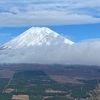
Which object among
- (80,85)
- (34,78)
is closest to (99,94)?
(80,85)

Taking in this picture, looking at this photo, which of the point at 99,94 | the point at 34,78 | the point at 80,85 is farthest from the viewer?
the point at 34,78

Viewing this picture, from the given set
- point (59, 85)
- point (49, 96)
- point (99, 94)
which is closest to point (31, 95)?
point (49, 96)

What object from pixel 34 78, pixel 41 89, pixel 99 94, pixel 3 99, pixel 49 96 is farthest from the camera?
pixel 34 78

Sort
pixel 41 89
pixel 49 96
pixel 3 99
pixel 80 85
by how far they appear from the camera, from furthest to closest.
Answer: pixel 80 85 → pixel 41 89 → pixel 49 96 → pixel 3 99

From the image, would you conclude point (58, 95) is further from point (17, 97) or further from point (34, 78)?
point (34, 78)

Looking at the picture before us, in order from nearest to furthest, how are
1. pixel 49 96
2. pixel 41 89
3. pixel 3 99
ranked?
pixel 3 99 → pixel 49 96 → pixel 41 89

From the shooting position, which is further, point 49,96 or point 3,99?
point 49,96

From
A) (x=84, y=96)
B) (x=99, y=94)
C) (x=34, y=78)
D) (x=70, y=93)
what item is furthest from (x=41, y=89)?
(x=99, y=94)

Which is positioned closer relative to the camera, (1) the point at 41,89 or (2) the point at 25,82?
(1) the point at 41,89

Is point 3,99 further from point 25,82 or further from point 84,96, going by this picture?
point 25,82
